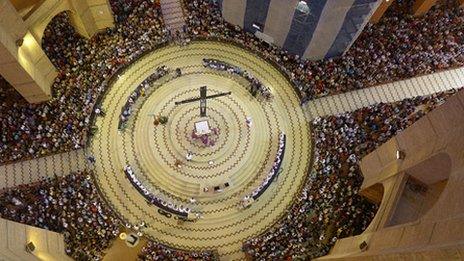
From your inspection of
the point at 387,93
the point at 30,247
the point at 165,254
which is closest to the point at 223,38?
the point at 387,93

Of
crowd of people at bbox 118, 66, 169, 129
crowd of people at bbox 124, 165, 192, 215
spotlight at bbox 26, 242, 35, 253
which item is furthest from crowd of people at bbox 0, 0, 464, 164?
spotlight at bbox 26, 242, 35, 253

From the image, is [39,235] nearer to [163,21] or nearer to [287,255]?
[287,255]

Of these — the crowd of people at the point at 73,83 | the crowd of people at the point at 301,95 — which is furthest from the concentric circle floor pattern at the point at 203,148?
the crowd of people at the point at 73,83

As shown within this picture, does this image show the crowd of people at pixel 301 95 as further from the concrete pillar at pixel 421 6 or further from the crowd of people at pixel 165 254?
the concrete pillar at pixel 421 6

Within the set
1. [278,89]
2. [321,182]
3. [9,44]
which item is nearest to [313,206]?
[321,182]

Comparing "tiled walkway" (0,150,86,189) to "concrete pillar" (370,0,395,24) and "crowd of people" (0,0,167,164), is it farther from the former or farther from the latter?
"concrete pillar" (370,0,395,24)
